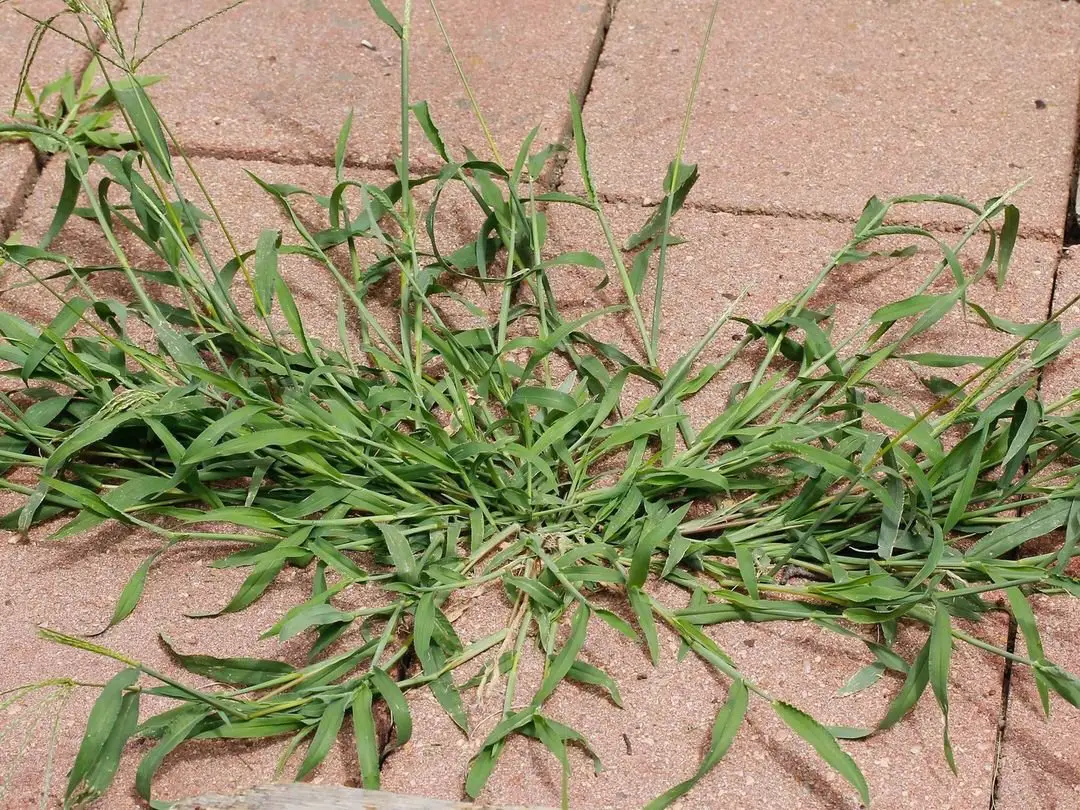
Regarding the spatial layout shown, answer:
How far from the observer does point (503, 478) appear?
75.7 inches

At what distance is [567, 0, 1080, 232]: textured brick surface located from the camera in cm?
247

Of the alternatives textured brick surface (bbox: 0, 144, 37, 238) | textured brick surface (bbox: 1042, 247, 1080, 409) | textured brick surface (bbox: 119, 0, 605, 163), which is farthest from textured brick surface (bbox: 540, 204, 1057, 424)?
textured brick surface (bbox: 0, 144, 37, 238)

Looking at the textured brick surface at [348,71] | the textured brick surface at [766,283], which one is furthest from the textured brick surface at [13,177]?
the textured brick surface at [766,283]

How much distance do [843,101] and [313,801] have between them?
1.82m

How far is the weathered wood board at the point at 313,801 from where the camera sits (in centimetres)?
146

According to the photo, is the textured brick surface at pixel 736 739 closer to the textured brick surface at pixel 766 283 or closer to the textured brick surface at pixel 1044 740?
the textured brick surface at pixel 1044 740

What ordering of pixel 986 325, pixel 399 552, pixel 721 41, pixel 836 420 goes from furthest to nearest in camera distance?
pixel 721 41 < pixel 986 325 < pixel 836 420 < pixel 399 552

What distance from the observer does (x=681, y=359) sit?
2.11 m

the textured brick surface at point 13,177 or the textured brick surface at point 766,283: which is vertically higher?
the textured brick surface at point 766,283

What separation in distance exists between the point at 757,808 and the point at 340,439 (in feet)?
2.48

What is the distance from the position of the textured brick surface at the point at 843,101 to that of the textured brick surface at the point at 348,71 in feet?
0.43

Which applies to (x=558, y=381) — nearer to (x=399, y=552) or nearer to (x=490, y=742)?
(x=399, y=552)

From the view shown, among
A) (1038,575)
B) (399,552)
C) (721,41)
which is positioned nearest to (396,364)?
(399,552)

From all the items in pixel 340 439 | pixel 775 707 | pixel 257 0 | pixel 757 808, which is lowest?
pixel 757 808
